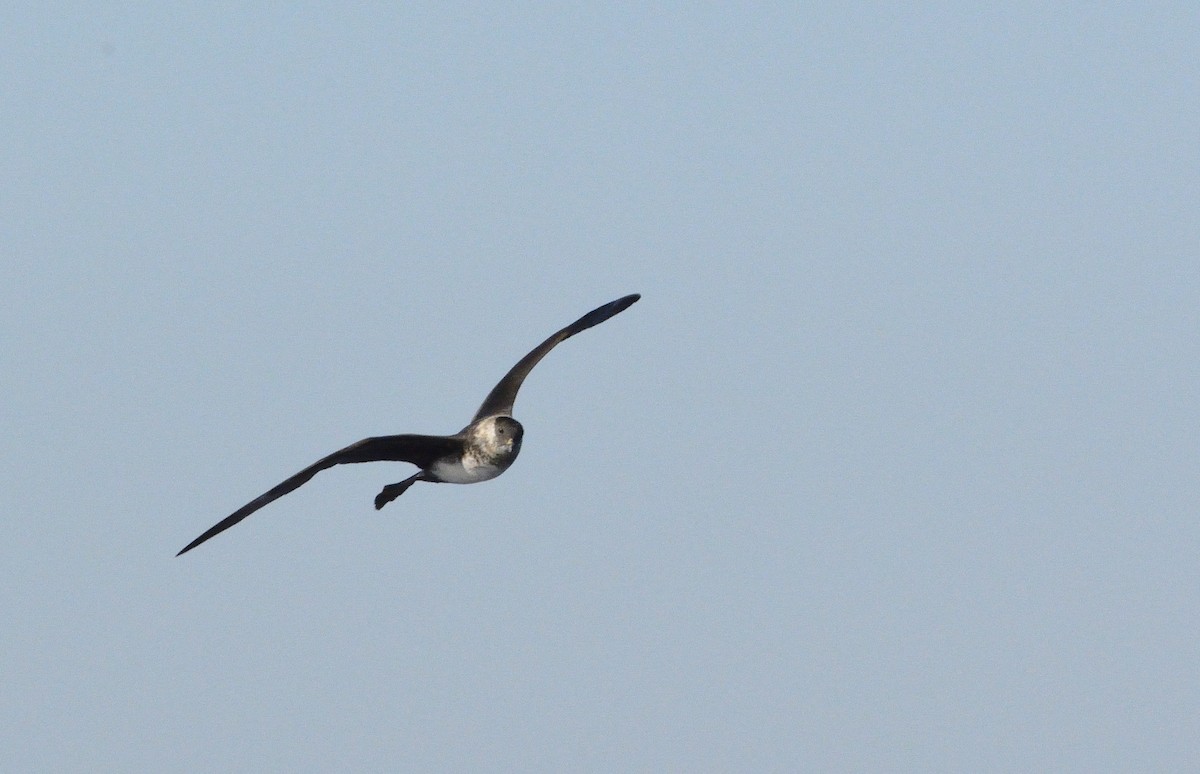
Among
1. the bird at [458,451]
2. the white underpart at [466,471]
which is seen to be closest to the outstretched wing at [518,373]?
the bird at [458,451]

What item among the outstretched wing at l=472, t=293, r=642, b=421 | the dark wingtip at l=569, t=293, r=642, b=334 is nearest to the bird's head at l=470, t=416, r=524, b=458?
the outstretched wing at l=472, t=293, r=642, b=421

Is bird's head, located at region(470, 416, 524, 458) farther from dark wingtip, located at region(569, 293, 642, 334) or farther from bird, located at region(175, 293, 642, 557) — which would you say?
dark wingtip, located at region(569, 293, 642, 334)

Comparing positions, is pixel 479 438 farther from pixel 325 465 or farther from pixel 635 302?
pixel 635 302

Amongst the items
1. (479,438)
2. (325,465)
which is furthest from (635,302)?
(325,465)

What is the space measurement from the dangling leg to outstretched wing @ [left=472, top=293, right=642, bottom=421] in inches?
57.0

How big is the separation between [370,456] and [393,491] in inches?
73.1

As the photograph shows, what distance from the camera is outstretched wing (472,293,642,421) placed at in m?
23.6

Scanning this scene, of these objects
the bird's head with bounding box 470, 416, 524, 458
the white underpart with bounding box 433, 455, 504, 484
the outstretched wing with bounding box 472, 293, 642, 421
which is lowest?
the white underpart with bounding box 433, 455, 504, 484

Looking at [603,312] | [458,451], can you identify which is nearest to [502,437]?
[458,451]

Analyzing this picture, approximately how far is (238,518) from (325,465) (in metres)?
1.27

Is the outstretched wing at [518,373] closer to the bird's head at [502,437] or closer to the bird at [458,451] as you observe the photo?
the bird at [458,451]

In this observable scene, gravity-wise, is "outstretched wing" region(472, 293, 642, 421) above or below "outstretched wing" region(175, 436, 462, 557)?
above

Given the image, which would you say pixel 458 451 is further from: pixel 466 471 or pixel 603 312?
pixel 603 312

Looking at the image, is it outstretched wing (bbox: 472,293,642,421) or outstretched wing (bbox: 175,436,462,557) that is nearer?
outstretched wing (bbox: 175,436,462,557)
